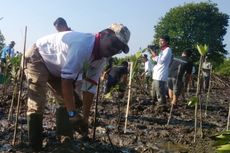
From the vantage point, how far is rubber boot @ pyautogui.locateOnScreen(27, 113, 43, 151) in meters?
3.71

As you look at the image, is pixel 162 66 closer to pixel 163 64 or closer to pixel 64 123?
pixel 163 64

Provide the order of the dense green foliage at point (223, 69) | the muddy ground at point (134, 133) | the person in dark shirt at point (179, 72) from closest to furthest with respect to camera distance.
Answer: the muddy ground at point (134, 133) < the person in dark shirt at point (179, 72) < the dense green foliage at point (223, 69)

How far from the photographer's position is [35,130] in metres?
3.72

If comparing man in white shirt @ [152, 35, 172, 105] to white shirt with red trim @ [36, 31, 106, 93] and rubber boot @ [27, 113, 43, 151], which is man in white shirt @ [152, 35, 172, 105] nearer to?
A: white shirt with red trim @ [36, 31, 106, 93]

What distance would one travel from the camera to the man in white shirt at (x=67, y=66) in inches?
131

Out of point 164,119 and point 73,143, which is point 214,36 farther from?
point 73,143

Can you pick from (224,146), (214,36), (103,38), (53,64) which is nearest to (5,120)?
(53,64)

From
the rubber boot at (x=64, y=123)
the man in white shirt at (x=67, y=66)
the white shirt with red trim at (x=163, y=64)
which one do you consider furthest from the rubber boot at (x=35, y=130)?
the white shirt with red trim at (x=163, y=64)

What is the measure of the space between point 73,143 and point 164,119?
3389 millimetres

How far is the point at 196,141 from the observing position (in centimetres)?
530

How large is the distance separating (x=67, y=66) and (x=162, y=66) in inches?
192

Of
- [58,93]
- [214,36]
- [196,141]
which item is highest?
[214,36]

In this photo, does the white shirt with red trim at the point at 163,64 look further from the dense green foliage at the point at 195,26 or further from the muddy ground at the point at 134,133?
the dense green foliage at the point at 195,26

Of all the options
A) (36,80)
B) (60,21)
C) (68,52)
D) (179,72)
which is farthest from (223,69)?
(68,52)
